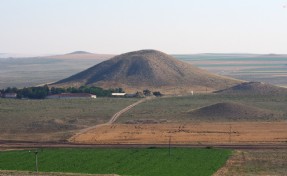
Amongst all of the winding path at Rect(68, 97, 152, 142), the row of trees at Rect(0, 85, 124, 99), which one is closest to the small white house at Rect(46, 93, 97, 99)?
the row of trees at Rect(0, 85, 124, 99)

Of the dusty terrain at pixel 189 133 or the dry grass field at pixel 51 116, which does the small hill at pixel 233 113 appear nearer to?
the dusty terrain at pixel 189 133

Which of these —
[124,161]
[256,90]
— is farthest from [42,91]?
[124,161]

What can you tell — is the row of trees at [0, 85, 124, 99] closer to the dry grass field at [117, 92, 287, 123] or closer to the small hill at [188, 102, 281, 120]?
the dry grass field at [117, 92, 287, 123]

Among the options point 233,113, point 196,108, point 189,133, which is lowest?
point 196,108

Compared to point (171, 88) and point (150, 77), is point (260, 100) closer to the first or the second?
point (171, 88)

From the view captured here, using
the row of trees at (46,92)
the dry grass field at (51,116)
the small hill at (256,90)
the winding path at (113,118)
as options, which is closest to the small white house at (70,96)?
the row of trees at (46,92)

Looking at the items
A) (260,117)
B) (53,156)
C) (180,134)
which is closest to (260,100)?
(260,117)

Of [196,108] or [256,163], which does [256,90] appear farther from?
[256,163]
